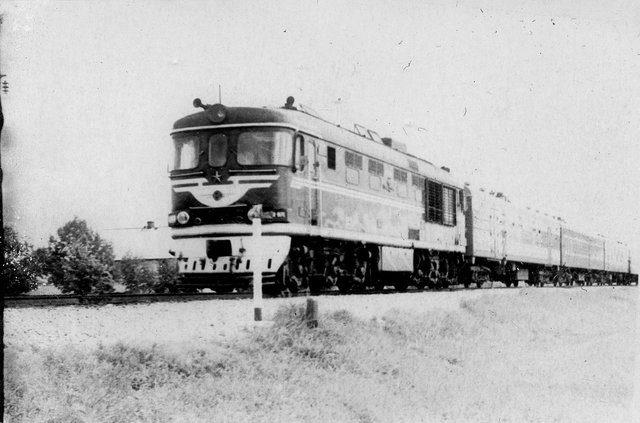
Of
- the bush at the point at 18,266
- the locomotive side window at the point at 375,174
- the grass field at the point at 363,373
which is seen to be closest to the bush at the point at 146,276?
the bush at the point at 18,266

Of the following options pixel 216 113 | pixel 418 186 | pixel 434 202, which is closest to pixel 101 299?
pixel 216 113

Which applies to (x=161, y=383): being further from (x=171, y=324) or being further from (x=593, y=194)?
(x=593, y=194)

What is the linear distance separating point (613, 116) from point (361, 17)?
424 cm

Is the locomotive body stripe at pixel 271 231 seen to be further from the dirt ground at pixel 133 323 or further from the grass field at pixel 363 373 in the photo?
the grass field at pixel 363 373

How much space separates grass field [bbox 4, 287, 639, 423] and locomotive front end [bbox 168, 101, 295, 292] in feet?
3.79

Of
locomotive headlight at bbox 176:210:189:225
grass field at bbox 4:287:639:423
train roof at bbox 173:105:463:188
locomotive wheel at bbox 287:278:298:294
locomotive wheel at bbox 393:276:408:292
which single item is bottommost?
grass field at bbox 4:287:639:423

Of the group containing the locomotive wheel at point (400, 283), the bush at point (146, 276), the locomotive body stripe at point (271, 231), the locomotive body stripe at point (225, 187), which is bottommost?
the locomotive wheel at point (400, 283)

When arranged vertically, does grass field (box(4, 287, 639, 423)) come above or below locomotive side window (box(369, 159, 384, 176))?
below

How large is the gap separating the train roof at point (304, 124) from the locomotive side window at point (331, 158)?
0.12 meters

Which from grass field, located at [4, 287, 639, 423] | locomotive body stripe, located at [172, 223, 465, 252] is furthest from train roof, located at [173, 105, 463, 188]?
grass field, located at [4, 287, 639, 423]

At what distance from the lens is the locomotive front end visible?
28.1 feet

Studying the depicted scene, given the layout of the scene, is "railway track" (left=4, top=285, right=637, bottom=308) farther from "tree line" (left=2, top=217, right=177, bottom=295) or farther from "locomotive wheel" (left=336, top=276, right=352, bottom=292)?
"locomotive wheel" (left=336, top=276, right=352, bottom=292)

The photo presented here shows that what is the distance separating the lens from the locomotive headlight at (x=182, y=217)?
884cm

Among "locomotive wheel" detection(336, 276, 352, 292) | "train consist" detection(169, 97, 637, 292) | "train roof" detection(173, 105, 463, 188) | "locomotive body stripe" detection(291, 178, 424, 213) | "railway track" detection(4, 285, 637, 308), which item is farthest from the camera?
"locomotive wheel" detection(336, 276, 352, 292)
